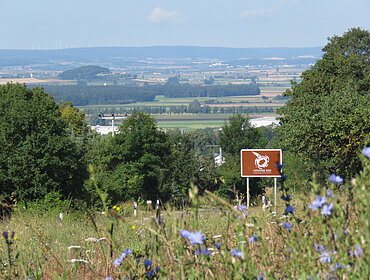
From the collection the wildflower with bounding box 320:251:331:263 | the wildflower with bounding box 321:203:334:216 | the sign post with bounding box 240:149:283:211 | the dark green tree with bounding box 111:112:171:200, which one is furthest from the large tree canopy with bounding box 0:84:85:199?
the wildflower with bounding box 321:203:334:216

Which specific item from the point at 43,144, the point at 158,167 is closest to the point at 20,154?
the point at 43,144

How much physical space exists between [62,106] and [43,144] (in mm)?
32886

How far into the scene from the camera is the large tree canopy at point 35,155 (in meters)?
38.4

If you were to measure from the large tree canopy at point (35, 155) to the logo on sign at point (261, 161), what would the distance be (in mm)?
18677

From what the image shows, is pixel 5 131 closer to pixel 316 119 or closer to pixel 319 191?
pixel 316 119

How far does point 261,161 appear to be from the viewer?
2202 cm

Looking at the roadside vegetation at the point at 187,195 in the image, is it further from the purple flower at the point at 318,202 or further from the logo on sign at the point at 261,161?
the logo on sign at the point at 261,161

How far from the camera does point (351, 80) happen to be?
37000 millimetres

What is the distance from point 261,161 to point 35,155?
2088cm

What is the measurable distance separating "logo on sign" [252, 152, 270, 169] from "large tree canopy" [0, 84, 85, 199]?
18.7 meters

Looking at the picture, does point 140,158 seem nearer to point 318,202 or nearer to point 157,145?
point 157,145

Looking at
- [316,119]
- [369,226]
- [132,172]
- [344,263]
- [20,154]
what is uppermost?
[369,226]

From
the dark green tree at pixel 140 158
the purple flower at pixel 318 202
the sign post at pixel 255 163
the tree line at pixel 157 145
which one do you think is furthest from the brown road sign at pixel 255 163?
the dark green tree at pixel 140 158

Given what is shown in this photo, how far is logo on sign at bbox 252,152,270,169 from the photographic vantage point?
2172 cm
